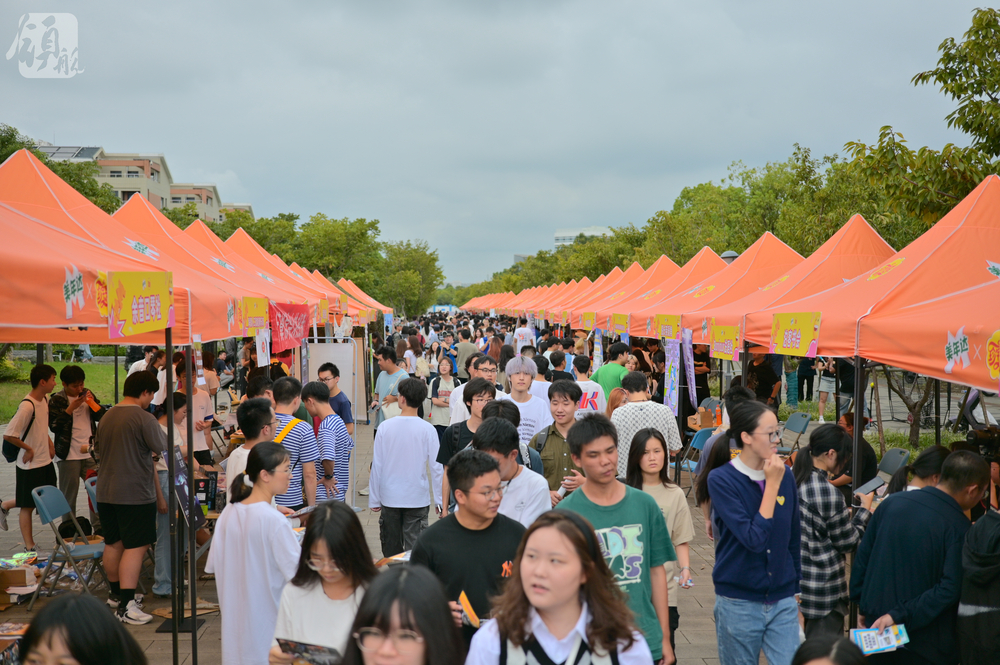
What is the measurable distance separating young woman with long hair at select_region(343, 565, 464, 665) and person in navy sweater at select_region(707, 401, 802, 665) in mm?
1932

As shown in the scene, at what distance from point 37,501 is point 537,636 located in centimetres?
504

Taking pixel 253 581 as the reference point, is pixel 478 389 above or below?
above

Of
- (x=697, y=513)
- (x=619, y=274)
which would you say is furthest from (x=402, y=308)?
(x=697, y=513)

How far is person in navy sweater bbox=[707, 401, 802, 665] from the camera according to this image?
10.8 ft

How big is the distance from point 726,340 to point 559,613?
6.40 meters

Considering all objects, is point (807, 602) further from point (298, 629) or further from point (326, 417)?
point (326, 417)

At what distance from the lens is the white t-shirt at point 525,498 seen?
12.0ft

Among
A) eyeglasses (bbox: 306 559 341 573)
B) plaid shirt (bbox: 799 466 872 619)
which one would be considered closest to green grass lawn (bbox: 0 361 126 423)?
eyeglasses (bbox: 306 559 341 573)

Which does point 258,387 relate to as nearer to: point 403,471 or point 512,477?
point 403,471

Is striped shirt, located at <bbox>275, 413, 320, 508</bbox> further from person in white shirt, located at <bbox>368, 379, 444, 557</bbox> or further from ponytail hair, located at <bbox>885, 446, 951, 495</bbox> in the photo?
ponytail hair, located at <bbox>885, 446, 951, 495</bbox>

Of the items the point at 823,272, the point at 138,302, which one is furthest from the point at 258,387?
the point at 823,272

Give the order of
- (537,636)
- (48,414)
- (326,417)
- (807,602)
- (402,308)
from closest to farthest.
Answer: (537,636), (807,602), (326,417), (48,414), (402,308)

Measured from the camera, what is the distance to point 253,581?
3.60m

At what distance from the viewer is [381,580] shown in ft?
6.06
